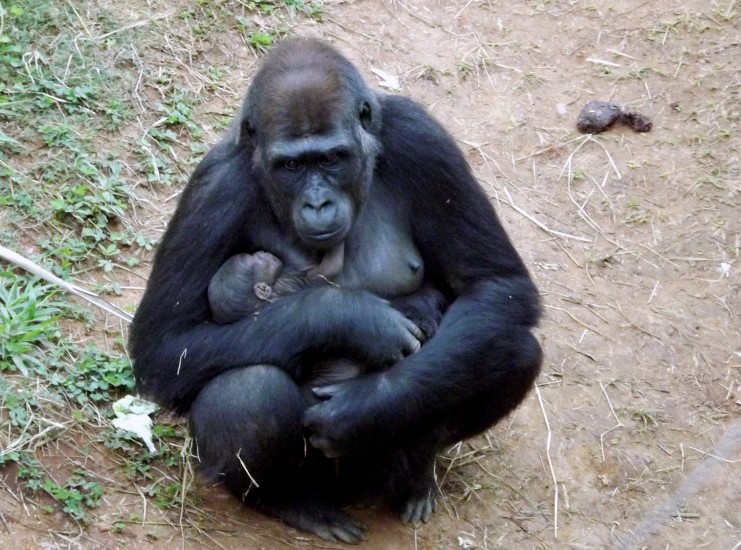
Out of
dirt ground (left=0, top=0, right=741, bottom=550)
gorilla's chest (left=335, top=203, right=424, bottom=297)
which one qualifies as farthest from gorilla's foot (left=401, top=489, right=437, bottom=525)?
gorilla's chest (left=335, top=203, right=424, bottom=297)

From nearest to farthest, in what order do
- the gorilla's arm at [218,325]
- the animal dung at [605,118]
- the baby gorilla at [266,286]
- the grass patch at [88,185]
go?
1. the gorilla's arm at [218,325]
2. the baby gorilla at [266,286]
3. the grass patch at [88,185]
4. the animal dung at [605,118]

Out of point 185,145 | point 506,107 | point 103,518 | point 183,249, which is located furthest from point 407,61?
point 103,518

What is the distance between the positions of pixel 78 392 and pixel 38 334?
→ 389 mm

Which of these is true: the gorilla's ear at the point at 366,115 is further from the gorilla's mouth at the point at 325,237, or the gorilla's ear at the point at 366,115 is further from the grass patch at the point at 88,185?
the grass patch at the point at 88,185

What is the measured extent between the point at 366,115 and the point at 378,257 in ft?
2.12

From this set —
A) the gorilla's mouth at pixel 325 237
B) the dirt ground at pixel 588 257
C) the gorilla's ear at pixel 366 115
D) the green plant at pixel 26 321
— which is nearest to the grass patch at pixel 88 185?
the green plant at pixel 26 321

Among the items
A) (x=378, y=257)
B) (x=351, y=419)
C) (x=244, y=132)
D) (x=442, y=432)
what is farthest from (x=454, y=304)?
(x=244, y=132)

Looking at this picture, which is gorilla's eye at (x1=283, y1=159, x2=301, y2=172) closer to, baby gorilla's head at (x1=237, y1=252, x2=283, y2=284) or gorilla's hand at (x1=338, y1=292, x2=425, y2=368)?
baby gorilla's head at (x1=237, y1=252, x2=283, y2=284)

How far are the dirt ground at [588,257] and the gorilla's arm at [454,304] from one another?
0.69 m

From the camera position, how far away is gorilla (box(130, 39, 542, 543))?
4.31 meters

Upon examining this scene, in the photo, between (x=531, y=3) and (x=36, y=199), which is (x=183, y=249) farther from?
(x=531, y=3)

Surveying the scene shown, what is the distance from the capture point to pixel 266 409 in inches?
167

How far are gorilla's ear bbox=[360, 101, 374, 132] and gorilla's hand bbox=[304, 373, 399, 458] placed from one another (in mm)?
1104

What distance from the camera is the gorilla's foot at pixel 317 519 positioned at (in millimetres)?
4715
